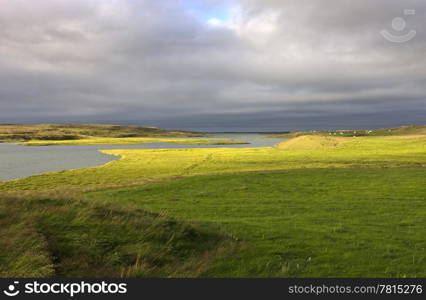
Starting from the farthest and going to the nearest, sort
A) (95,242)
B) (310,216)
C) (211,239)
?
(310,216) → (211,239) → (95,242)

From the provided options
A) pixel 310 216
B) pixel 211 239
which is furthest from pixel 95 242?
pixel 310 216

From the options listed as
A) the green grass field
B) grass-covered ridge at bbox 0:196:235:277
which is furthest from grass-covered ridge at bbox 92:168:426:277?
grass-covered ridge at bbox 0:196:235:277

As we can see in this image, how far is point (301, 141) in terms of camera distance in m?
135

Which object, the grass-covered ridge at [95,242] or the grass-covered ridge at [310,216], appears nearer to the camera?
the grass-covered ridge at [95,242]

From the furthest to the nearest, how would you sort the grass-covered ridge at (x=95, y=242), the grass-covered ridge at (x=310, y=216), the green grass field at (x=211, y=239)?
the grass-covered ridge at (x=310, y=216) → the green grass field at (x=211, y=239) → the grass-covered ridge at (x=95, y=242)

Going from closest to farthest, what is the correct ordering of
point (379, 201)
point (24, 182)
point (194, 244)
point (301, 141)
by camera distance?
point (194, 244) < point (379, 201) < point (24, 182) < point (301, 141)

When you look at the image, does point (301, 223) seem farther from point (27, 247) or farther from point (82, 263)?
point (27, 247)

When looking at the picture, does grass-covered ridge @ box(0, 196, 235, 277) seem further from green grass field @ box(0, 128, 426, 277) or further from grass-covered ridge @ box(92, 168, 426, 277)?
grass-covered ridge @ box(92, 168, 426, 277)

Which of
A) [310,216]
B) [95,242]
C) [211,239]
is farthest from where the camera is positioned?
[310,216]

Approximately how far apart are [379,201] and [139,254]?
23.0m

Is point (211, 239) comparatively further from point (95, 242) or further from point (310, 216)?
point (310, 216)

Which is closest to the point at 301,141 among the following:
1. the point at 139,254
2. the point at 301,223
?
the point at 301,223

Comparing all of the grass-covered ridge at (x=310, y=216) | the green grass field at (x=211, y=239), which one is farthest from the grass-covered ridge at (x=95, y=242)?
the grass-covered ridge at (x=310, y=216)

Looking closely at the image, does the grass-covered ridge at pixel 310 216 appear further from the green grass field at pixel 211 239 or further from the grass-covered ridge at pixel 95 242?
the grass-covered ridge at pixel 95 242
